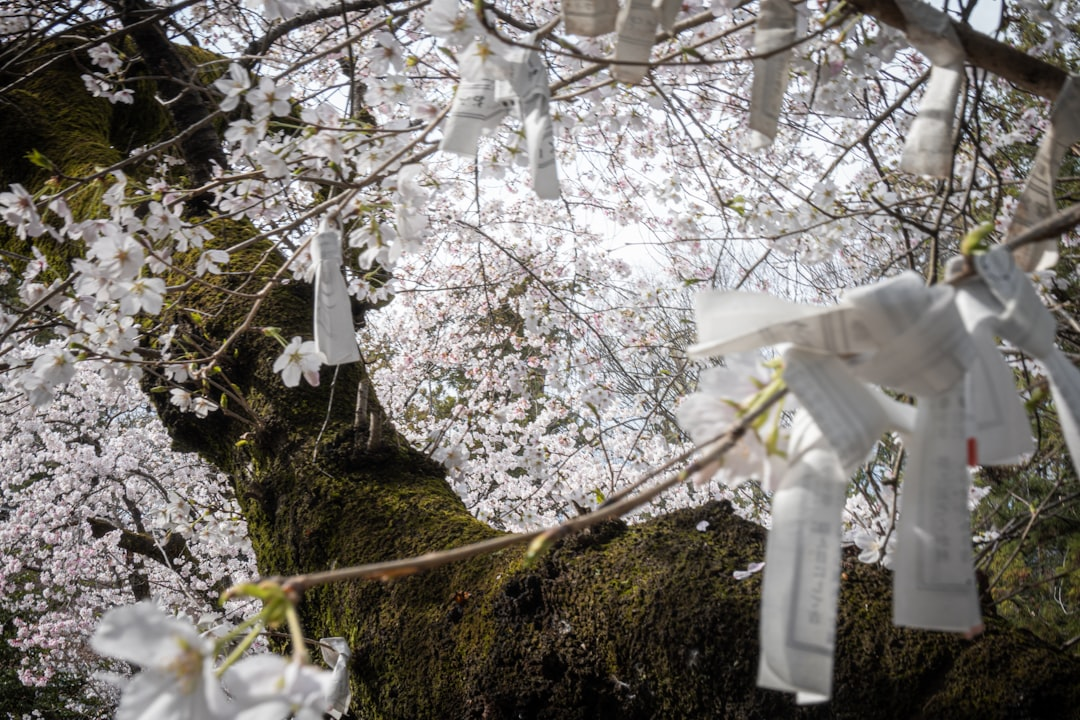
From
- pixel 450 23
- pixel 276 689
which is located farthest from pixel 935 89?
pixel 276 689

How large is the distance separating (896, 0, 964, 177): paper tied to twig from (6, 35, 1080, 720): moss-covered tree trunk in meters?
0.63

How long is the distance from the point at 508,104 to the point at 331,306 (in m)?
0.48

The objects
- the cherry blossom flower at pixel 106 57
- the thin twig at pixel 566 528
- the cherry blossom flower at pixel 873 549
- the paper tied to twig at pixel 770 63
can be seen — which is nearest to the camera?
the thin twig at pixel 566 528

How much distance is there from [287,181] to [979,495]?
127 inches

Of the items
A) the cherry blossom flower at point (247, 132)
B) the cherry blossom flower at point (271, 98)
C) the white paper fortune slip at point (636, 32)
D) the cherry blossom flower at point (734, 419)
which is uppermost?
the cherry blossom flower at point (271, 98)

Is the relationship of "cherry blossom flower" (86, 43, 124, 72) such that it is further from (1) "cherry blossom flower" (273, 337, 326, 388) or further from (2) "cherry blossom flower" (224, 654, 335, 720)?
(2) "cherry blossom flower" (224, 654, 335, 720)

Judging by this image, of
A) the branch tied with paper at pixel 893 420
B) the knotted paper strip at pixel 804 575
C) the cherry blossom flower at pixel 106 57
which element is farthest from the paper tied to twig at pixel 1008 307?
the cherry blossom flower at pixel 106 57

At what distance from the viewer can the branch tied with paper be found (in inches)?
18.8

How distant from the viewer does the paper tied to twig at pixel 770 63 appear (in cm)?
90

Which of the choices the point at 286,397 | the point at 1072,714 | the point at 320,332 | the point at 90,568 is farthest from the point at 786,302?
the point at 90,568

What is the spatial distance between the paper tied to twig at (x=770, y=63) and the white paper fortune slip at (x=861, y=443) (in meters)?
0.52

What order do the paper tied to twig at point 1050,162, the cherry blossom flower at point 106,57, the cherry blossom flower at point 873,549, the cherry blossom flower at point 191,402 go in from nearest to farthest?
Result: the paper tied to twig at point 1050,162
the cherry blossom flower at point 873,549
the cherry blossom flower at point 191,402
the cherry blossom flower at point 106,57

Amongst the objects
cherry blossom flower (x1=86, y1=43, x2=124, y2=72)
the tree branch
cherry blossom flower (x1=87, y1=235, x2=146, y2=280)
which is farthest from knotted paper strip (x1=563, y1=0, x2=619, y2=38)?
cherry blossom flower (x1=86, y1=43, x2=124, y2=72)

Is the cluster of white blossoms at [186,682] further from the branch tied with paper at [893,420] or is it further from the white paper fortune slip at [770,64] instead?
the white paper fortune slip at [770,64]
